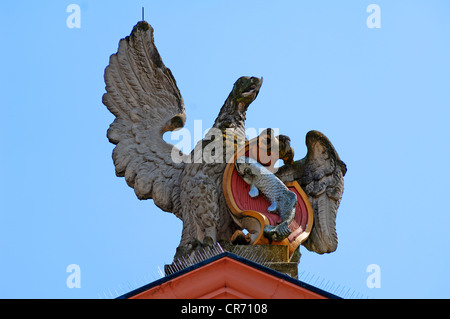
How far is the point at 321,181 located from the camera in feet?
63.5

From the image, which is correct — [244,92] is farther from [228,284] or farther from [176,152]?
[228,284]

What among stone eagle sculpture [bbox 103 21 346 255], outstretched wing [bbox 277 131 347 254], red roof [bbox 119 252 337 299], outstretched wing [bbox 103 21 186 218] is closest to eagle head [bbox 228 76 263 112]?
stone eagle sculpture [bbox 103 21 346 255]

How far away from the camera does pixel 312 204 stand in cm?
1923

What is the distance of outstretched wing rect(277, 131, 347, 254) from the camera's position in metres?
18.9

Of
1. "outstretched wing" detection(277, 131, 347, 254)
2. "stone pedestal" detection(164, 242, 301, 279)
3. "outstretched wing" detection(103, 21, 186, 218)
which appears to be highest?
"outstretched wing" detection(103, 21, 186, 218)

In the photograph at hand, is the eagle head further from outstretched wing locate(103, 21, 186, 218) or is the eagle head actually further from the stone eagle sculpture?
outstretched wing locate(103, 21, 186, 218)

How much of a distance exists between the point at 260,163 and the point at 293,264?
1.88m

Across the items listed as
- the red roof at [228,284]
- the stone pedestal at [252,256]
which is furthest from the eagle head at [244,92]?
the red roof at [228,284]

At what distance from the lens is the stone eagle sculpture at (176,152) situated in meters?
19.0

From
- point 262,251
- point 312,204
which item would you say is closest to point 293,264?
point 262,251

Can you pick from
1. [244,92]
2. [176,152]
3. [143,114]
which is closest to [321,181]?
[244,92]
